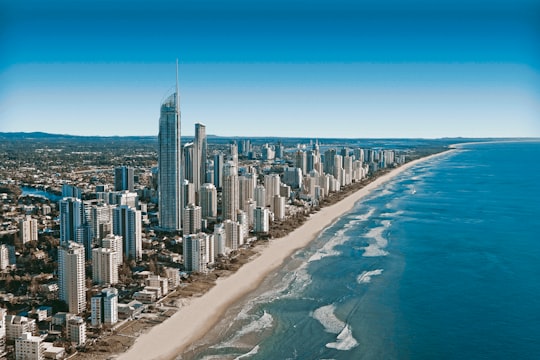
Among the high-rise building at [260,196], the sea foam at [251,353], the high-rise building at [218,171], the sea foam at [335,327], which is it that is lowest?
the sea foam at [251,353]

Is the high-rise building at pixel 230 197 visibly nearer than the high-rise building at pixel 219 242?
No

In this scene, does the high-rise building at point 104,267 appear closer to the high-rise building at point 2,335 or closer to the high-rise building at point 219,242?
the high-rise building at point 219,242

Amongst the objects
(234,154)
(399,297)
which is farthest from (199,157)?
(399,297)

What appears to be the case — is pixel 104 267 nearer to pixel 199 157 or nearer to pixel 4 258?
pixel 4 258

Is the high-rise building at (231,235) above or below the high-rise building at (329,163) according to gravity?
below

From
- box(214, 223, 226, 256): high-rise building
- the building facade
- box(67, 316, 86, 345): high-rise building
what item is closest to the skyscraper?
the building facade

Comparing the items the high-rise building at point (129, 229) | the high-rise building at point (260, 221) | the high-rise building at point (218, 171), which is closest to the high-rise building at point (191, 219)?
the high-rise building at point (129, 229)
